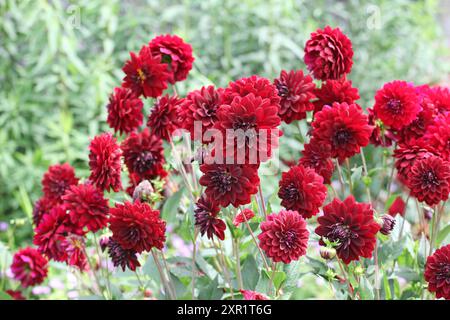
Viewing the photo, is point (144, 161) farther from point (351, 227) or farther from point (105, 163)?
point (351, 227)

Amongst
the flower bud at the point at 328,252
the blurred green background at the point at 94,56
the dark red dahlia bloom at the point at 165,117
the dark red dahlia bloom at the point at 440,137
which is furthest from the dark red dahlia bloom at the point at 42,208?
the blurred green background at the point at 94,56

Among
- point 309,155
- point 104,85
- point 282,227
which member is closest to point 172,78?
point 309,155

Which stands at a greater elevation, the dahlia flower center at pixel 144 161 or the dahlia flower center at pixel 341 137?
the dahlia flower center at pixel 341 137

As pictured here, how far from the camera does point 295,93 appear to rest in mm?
1106

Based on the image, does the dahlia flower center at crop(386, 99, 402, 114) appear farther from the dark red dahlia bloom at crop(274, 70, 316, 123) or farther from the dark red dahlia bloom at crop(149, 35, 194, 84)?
the dark red dahlia bloom at crop(149, 35, 194, 84)

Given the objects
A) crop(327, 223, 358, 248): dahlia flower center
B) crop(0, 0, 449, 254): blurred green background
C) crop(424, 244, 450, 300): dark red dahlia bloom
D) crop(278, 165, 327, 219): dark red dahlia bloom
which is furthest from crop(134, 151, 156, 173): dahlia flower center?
crop(0, 0, 449, 254): blurred green background

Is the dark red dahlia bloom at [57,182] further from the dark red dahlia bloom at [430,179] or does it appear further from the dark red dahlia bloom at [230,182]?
the dark red dahlia bloom at [430,179]

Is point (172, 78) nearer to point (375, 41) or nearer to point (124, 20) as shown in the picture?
point (124, 20)

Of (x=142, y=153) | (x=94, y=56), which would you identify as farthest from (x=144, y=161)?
(x=94, y=56)

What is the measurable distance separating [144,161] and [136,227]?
0.24 meters

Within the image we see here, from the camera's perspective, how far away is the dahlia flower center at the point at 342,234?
0.95 meters

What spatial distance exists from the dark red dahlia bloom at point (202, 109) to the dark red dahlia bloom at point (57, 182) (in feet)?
1.33

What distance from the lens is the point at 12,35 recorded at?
2797 mm
